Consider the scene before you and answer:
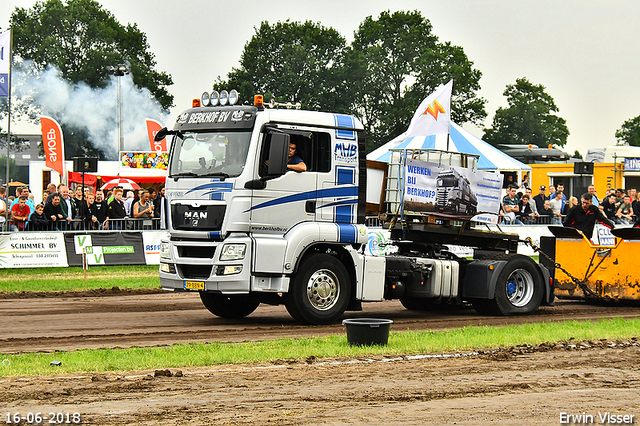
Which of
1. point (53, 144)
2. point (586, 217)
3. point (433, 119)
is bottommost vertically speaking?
point (586, 217)

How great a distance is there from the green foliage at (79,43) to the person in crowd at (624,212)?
5821cm

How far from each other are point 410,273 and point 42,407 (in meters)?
7.67

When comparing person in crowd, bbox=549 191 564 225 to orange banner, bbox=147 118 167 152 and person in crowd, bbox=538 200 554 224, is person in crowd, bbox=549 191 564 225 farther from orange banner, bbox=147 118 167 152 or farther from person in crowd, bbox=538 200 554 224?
orange banner, bbox=147 118 167 152

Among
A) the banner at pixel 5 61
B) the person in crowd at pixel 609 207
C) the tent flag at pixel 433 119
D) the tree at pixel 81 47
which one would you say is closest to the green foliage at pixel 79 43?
the tree at pixel 81 47

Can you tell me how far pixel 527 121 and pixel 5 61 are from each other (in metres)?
73.7

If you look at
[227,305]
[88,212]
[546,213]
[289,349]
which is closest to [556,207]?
[546,213]

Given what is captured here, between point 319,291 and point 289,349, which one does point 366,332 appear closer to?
point 289,349

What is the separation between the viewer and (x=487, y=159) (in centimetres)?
3039

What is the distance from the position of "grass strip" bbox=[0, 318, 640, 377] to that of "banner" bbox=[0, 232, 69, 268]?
1282 centimetres

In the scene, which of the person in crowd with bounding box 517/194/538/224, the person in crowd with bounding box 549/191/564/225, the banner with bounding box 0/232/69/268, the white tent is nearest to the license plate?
the banner with bounding box 0/232/69/268

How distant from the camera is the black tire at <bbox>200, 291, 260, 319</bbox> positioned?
13.8m

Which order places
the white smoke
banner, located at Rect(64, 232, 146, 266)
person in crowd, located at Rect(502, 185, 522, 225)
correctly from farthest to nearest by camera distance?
1. the white smoke
2. person in crowd, located at Rect(502, 185, 522, 225)
3. banner, located at Rect(64, 232, 146, 266)

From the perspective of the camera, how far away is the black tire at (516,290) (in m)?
13.9

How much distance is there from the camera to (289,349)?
993 centimetres
